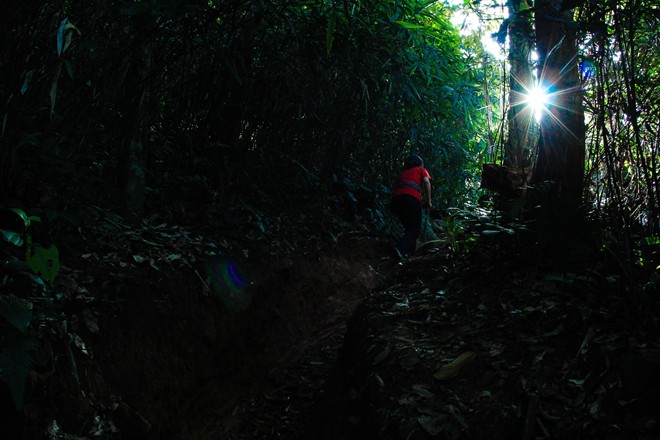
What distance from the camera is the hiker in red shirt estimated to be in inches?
199

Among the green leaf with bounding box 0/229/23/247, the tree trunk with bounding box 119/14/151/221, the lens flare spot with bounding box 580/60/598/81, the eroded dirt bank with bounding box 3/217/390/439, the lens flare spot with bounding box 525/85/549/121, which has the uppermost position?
the lens flare spot with bounding box 525/85/549/121

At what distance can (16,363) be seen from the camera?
4.97 feet

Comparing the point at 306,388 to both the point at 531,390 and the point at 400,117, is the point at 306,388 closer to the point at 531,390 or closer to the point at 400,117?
the point at 531,390

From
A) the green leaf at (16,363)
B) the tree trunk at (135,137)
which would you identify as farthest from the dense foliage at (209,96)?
the green leaf at (16,363)

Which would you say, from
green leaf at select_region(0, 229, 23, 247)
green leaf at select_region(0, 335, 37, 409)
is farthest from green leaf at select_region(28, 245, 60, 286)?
green leaf at select_region(0, 335, 37, 409)

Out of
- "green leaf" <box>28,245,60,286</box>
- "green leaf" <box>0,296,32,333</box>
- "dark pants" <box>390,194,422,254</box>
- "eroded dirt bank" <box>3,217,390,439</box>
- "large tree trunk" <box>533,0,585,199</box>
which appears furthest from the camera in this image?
"dark pants" <box>390,194,422,254</box>

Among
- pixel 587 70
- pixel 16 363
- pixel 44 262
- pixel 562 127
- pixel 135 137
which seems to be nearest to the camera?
pixel 16 363

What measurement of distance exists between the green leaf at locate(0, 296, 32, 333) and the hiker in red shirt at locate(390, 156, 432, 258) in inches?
153

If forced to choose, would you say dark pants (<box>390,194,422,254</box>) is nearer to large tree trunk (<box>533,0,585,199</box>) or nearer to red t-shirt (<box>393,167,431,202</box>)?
red t-shirt (<box>393,167,431,202</box>)

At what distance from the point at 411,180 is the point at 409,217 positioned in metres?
0.43

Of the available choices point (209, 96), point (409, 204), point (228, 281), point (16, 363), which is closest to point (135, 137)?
point (209, 96)

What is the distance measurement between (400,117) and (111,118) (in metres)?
3.37

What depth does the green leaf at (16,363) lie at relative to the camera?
146 centimetres

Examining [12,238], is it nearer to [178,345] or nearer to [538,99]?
[178,345]
